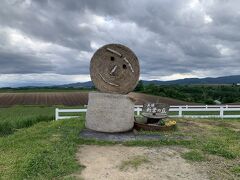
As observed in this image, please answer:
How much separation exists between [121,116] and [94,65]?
2.08 meters

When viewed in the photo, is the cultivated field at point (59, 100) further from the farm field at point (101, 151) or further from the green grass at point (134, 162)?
the green grass at point (134, 162)

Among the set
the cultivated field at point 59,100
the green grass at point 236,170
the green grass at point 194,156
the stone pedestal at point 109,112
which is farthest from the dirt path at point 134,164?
the cultivated field at point 59,100

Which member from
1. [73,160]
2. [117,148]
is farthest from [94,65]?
[73,160]

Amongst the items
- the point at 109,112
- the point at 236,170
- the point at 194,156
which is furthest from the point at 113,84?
the point at 236,170

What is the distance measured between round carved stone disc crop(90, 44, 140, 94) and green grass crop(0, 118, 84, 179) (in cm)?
203

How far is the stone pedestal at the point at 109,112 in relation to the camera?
10016mm

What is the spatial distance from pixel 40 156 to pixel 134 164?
2070 millimetres

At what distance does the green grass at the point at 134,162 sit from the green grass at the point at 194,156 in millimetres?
1023

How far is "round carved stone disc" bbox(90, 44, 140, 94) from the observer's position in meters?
10.6

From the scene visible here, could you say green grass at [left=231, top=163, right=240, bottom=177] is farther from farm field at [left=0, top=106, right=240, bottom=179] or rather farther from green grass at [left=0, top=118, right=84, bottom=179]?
green grass at [left=0, top=118, right=84, bottom=179]

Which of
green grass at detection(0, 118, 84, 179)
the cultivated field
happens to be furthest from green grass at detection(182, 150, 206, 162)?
the cultivated field

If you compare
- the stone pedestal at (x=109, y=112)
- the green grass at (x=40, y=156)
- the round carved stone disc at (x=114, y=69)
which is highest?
the round carved stone disc at (x=114, y=69)

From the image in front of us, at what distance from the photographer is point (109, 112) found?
32.9 feet

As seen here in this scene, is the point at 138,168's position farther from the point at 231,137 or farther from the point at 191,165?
the point at 231,137
